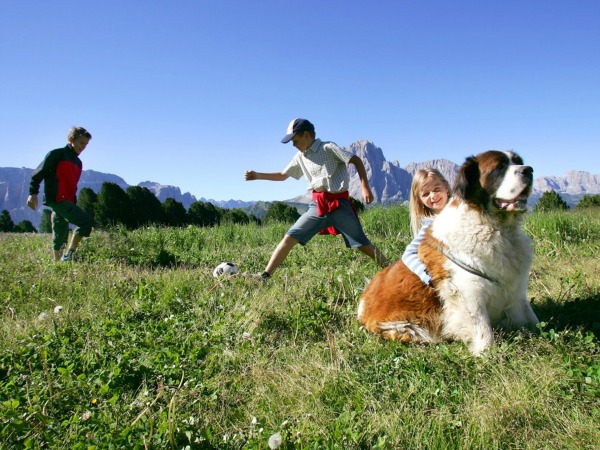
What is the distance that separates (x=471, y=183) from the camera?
3.18 m

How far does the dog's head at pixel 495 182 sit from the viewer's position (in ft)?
9.78

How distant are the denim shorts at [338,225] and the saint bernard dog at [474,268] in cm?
205

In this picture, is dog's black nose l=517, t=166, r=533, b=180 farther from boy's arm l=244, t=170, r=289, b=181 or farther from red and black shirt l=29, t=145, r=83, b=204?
red and black shirt l=29, t=145, r=83, b=204

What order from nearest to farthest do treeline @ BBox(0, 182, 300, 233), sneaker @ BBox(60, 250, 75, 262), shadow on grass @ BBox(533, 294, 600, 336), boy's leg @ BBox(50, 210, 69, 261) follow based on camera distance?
1. shadow on grass @ BBox(533, 294, 600, 336)
2. sneaker @ BBox(60, 250, 75, 262)
3. boy's leg @ BBox(50, 210, 69, 261)
4. treeline @ BBox(0, 182, 300, 233)

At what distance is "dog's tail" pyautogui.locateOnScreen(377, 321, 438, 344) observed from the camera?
3223mm

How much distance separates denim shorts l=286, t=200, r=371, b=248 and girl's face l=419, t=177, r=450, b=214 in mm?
1114

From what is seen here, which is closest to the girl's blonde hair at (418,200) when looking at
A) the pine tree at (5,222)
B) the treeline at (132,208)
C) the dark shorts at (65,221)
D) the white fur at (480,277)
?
the white fur at (480,277)

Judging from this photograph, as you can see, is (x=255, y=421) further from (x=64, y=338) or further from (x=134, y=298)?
(x=134, y=298)

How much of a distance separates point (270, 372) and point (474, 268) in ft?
5.53

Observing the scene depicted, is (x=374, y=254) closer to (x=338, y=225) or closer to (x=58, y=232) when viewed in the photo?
(x=338, y=225)

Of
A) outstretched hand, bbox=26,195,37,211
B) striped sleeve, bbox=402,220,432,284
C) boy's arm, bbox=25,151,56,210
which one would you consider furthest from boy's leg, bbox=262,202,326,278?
outstretched hand, bbox=26,195,37,211

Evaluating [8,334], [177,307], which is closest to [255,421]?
[177,307]

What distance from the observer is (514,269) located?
3.12m

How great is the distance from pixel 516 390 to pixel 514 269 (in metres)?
1.07
